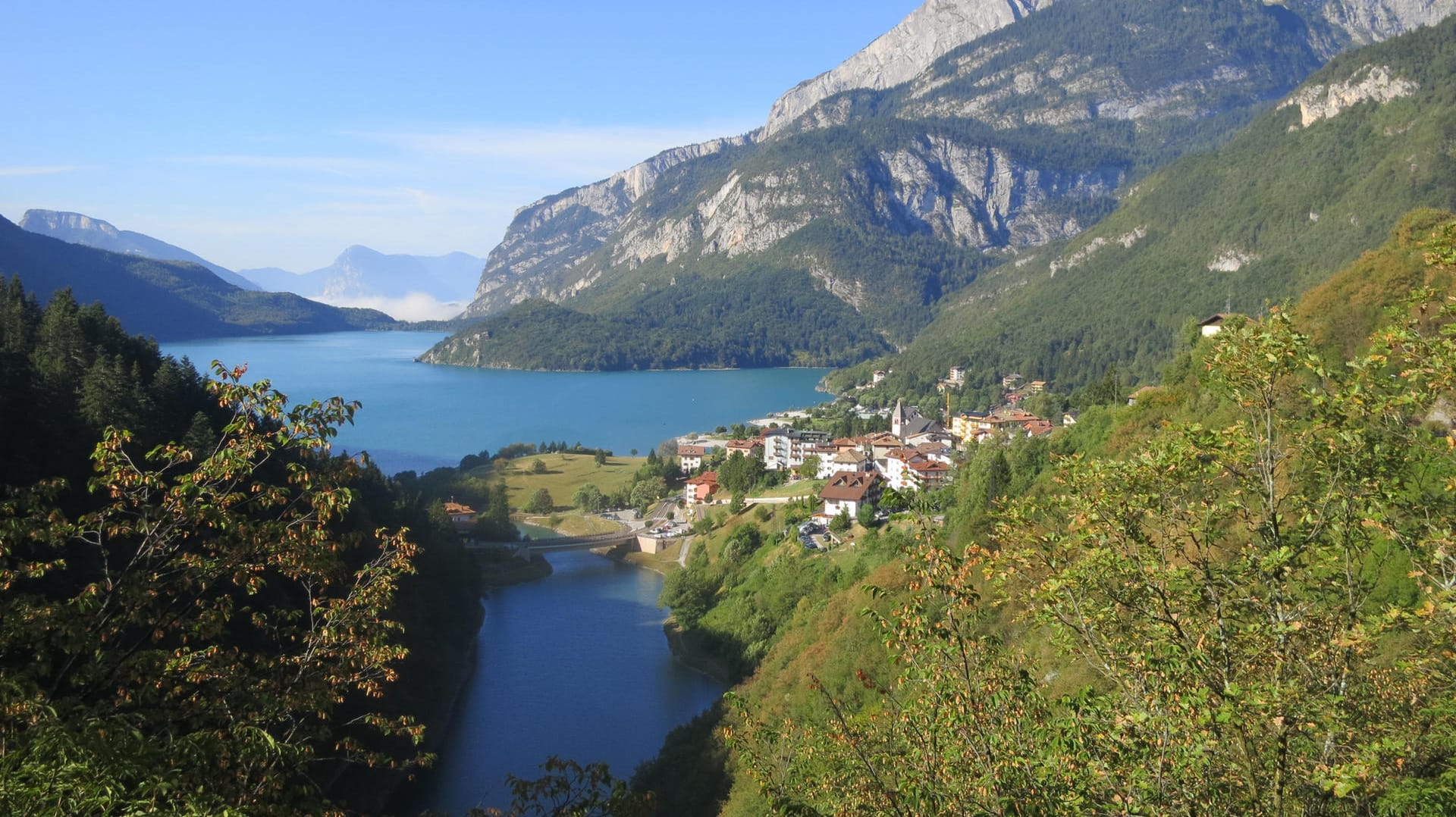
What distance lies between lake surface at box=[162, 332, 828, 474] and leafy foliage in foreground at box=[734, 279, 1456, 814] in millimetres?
44070

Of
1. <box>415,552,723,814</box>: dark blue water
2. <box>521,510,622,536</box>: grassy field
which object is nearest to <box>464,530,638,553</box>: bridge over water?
<box>521,510,622,536</box>: grassy field

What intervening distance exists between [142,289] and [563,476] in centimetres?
14476

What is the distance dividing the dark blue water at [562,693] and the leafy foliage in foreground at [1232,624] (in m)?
13.2

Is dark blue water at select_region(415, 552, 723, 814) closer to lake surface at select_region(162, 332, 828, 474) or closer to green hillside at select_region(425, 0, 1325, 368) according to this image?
lake surface at select_region(162, 332, 828, 474)

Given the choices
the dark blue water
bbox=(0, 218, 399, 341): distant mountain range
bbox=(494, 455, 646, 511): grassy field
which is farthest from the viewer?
bbox=(0, 218, 399, 341): distant mountain range

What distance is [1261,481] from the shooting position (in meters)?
4.05

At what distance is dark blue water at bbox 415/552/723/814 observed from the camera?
65.0ft

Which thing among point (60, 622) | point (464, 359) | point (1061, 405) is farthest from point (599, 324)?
point (60, 622)

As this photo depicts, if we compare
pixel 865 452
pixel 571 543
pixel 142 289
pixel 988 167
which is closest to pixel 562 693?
pixel 571 543

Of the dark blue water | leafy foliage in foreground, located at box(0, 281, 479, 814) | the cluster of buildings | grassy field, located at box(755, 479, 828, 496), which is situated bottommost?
the dark blue water

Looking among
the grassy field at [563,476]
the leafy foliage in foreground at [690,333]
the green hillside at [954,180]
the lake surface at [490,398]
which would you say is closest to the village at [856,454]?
the grassy field at [563,476]

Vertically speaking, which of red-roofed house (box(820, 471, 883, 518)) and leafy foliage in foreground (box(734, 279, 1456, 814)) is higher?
leafy foliage in foreground (box(734, 279, 1456, 814))

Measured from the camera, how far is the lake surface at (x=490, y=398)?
7038 centimetres

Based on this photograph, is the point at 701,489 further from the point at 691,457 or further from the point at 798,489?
the point at 691,457
